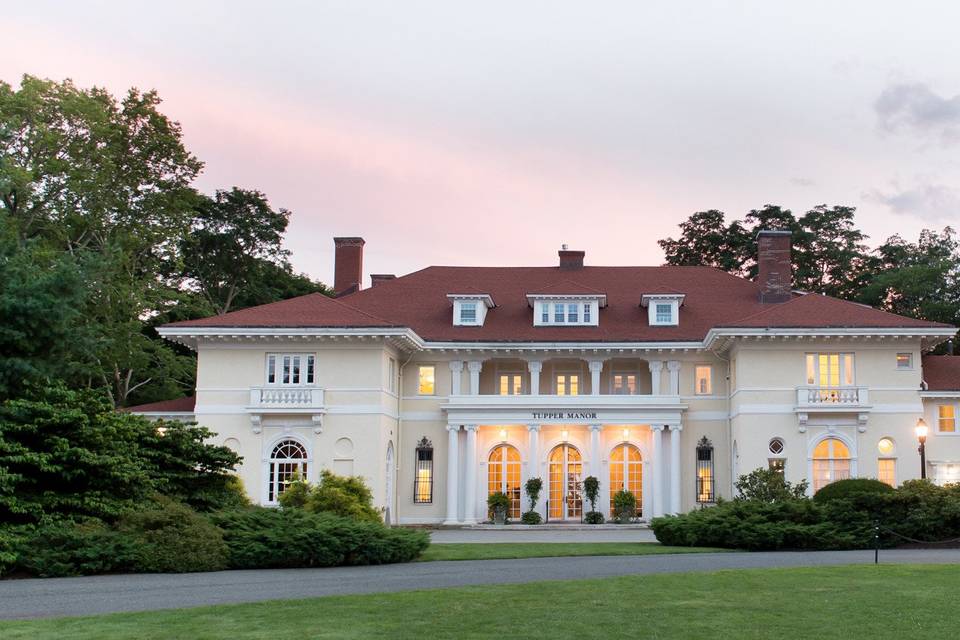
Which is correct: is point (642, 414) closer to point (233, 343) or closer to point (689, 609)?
point (233, 343)

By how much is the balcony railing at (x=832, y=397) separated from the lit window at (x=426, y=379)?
42.6 feet

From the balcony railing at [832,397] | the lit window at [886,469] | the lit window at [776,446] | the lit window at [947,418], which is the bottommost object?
the lit window at [886,469]

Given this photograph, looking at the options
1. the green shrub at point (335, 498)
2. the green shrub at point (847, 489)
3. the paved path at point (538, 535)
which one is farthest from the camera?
the paved path at point (538, 535)

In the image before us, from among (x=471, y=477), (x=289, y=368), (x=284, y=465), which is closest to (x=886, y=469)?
(x=471, y=477)

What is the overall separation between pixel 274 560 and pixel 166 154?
27.1 m

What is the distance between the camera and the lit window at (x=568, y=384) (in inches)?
1695

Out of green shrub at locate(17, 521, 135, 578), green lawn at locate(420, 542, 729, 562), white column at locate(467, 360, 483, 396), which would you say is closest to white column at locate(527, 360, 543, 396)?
white column at locate(467, 360, 483, 396)

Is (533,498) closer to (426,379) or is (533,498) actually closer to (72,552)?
(426,379)

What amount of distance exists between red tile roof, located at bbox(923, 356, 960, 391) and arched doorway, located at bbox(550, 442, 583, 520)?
41.2 feet

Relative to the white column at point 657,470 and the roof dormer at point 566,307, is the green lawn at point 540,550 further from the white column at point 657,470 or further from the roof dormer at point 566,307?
Result: the roof dormer at point 566,307

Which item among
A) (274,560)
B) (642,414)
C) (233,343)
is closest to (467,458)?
(642,414)

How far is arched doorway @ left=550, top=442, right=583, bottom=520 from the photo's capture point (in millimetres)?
41562

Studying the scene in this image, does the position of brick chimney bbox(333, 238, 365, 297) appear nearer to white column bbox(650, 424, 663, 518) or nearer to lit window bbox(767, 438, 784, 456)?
white column bbox(650, 424, 663, 518)

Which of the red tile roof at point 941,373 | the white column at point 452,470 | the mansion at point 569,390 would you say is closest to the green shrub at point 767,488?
the mansion at point 569,390
